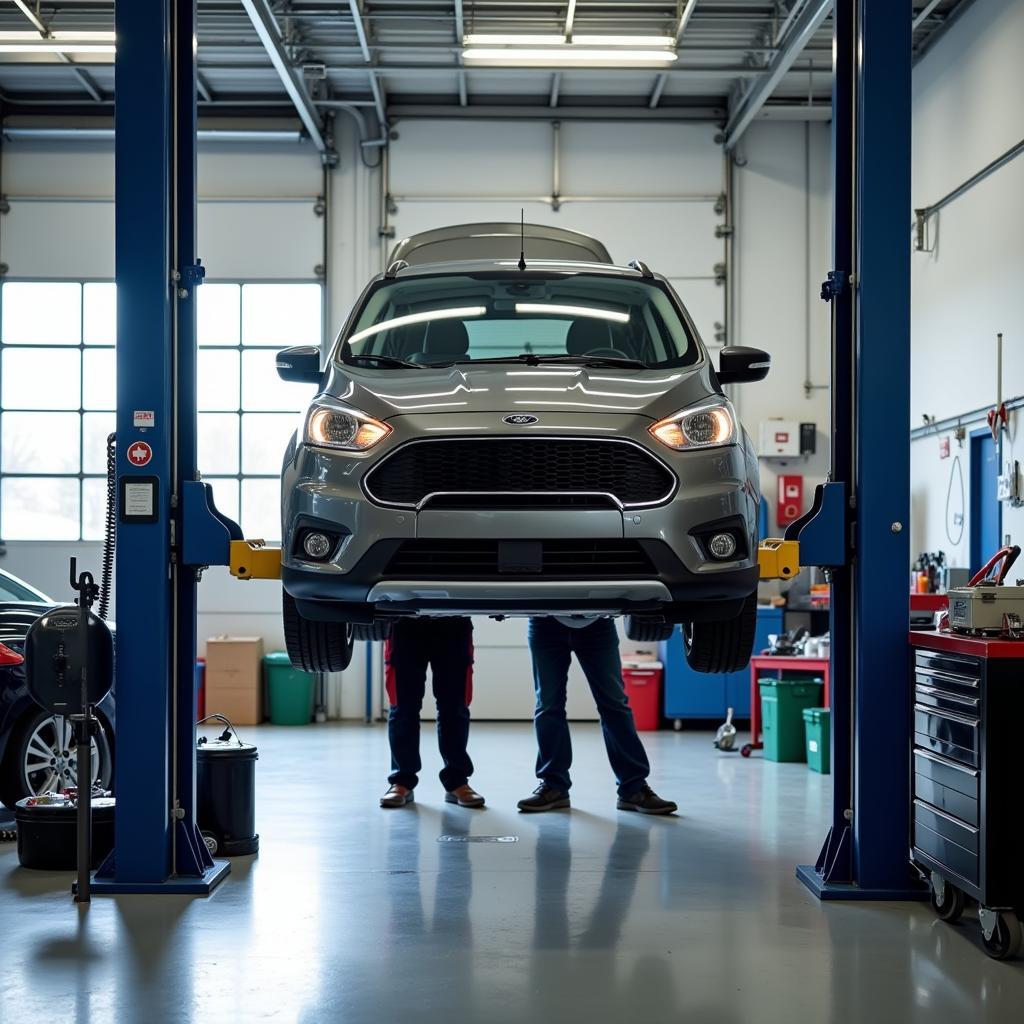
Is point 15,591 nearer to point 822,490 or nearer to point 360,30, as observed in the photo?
point 822,490

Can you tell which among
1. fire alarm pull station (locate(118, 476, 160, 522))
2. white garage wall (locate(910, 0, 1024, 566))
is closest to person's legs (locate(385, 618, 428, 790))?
fire alarm pull station (locate(118, 476, 160, 522))

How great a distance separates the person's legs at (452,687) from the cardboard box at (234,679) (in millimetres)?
4592

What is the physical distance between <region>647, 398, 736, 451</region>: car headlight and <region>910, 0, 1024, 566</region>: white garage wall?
449cm

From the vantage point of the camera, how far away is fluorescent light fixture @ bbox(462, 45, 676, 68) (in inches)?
353

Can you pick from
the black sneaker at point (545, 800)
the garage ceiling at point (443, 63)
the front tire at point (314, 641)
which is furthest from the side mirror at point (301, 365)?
the garage ceiling at point (443, 63)

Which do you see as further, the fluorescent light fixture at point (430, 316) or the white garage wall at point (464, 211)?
the white garage wall at point (464, 211)

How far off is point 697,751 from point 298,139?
6335 mm

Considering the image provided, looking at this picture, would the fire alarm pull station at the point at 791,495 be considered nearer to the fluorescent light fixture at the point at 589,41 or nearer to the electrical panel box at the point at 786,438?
the electrical panel box at the point at 786,438

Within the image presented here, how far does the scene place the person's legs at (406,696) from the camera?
6.55 metres

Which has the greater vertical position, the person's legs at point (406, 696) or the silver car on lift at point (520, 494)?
the silver car on lift at point (520, 494)

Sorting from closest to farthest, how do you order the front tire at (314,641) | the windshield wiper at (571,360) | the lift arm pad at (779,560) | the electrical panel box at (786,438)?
the windshield wiper at (571,360) < the front tire at (314,641) < the lift arm pad at (779,560) < the electrical panel box at (786,438)

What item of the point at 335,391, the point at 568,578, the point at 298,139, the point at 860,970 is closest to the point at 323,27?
the point at 298,139

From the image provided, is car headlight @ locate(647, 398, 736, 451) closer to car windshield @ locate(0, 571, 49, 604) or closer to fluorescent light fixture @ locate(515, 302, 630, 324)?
fluorescent light fixture @ locate(515, 302, 630, 324)

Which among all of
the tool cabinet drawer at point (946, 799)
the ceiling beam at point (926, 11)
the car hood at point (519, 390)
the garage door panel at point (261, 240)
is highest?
the ceiling beam at point (926, 11)
